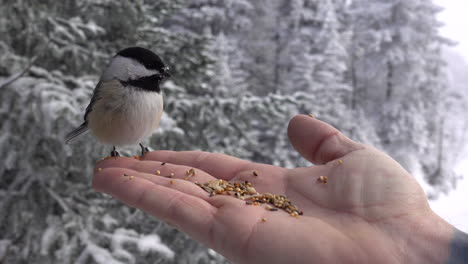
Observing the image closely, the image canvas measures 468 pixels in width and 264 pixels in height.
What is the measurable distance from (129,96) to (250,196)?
3.38 ft

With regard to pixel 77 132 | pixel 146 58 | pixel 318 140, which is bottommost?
pixel 77 132

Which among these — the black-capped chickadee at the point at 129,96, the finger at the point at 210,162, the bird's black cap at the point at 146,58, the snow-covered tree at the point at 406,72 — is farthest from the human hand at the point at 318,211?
the snow-covered tree at the point at 406,72

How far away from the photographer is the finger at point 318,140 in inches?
82.7

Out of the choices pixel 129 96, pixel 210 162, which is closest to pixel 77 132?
pixel 129 96

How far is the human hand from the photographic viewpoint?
1.47 m

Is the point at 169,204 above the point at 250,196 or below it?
above

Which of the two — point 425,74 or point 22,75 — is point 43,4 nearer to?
point 22,75

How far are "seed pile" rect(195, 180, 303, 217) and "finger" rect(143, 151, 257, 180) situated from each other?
0.93ft

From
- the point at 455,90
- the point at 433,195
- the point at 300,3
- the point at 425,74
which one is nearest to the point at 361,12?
the point at 300,3

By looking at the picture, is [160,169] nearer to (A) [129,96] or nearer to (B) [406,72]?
(A) [129,96]

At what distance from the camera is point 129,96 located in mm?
2305

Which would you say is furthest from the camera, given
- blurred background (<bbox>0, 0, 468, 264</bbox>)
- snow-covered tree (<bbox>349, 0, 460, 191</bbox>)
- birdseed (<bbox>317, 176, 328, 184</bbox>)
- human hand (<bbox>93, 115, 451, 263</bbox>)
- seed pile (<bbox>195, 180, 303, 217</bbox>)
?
→ snow-covered tree (<bbox>349, 0, 460, 191</bbox>)

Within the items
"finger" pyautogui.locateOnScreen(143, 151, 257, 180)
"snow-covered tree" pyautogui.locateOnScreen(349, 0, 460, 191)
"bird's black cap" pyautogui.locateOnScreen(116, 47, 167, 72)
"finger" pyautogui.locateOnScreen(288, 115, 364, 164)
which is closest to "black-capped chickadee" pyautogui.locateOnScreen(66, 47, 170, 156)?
"bird's black cap" pyautogui.locateOnScreen(116, 47, 167, 72)

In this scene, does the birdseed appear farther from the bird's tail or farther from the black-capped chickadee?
the bird's tail
